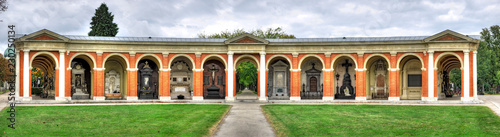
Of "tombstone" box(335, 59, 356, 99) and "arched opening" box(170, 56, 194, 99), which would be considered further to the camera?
"arched opening" box(170, 56, 194, 99)

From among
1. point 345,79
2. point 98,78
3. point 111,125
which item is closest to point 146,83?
point 98,78

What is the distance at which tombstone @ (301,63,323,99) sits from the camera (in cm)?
4478

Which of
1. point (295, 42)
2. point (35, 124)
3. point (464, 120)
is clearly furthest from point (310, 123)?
point (295, 42)

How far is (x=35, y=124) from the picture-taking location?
65.8 ft

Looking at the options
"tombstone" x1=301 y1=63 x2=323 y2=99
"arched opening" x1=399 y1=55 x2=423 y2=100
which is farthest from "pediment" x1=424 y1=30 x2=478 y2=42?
"tombstone" x1=301 y1=63 x2=323 y2=99

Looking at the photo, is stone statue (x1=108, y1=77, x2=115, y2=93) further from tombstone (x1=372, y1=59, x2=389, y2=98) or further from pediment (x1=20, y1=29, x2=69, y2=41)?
tombstone (x1=372, y1=59, x2=389, y2=98)

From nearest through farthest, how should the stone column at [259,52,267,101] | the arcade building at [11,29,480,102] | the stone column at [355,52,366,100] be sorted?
1. the arcade building at [11,29,480,102]
2. the stone column at [259,52,267,101]
3. the stone column at [355,52,366,100]

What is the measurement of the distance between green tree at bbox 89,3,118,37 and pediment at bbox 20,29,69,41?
2746 centimetres

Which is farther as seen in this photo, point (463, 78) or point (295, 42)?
point (295, 42)

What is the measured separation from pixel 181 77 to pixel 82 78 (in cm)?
1012

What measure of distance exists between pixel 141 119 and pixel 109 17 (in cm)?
4806

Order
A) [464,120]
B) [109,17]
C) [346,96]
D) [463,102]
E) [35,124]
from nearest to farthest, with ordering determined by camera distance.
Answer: [35,124] < [464,120] < [463,102] < [346,96] < [109,17]

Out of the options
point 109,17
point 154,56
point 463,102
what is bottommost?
point 463,102

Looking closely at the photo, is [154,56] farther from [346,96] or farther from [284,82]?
[346,96]
